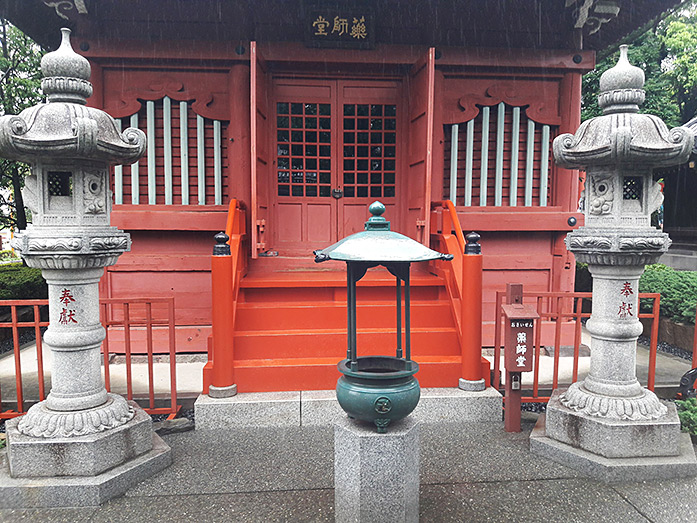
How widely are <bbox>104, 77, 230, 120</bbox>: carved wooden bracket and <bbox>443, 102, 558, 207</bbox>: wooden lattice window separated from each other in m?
3.26

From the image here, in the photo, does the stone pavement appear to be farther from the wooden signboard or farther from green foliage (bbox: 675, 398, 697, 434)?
green foliage (bbox: 675, 398, 697, 434)

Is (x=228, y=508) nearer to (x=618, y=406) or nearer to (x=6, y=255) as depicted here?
(x=618, y=406)

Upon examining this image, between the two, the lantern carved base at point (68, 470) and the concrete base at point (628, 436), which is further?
the concrete base at point (628, 436)

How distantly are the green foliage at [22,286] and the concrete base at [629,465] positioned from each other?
8.39 meters

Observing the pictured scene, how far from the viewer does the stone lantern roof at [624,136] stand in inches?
142

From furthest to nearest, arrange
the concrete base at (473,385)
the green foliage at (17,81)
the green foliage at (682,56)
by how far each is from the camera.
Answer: the green foliage at (682,56)
the green foliage at (17,81)
the concrete base at (473,385)

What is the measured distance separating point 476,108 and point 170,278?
16.0 ft

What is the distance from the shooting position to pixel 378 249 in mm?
2887

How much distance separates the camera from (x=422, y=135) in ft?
21.4

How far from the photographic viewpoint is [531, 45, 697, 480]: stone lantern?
368cm

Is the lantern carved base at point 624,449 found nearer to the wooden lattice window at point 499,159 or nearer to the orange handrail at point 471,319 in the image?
the orange handrail at point 471,319

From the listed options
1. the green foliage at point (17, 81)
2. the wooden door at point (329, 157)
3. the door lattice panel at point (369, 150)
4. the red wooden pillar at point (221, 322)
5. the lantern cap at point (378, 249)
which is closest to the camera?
the lantern cap at point (378, 249)

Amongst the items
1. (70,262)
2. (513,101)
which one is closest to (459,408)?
(70,262)

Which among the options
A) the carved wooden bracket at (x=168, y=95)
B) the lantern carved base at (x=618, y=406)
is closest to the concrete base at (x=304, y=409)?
the lantern carved base at (x=618, y=406)
